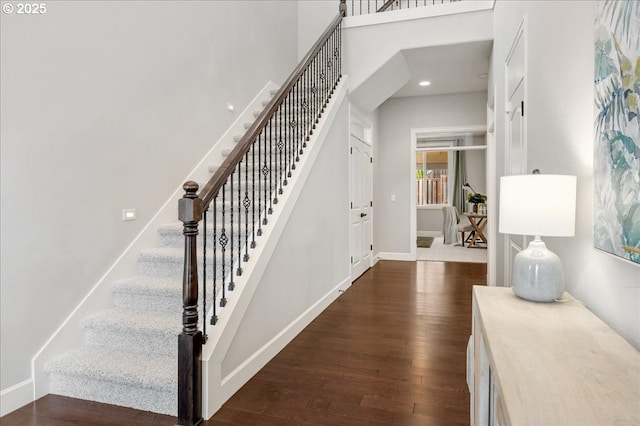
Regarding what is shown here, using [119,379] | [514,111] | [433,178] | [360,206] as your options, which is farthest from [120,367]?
[433,178]

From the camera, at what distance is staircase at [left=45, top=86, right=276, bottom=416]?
212 centimetres

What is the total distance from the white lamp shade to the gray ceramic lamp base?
0.12 m

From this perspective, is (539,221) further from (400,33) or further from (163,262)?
Answer: (400,33)

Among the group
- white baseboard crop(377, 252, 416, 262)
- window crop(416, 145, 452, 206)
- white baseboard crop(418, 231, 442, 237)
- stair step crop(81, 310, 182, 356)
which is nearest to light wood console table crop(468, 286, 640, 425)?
stair step crop(81, 310, 182, 356)

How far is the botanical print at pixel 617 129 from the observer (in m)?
1.10

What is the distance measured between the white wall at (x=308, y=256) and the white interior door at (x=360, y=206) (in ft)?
1.17

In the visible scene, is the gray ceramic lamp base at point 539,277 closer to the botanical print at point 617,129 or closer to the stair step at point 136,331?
the botanical print at point 617,129

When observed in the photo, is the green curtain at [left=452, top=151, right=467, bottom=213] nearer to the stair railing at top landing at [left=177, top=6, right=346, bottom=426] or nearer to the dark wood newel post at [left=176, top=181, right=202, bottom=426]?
the stair railing at top landing at [left=177, top=6, right=346, bottom=426]

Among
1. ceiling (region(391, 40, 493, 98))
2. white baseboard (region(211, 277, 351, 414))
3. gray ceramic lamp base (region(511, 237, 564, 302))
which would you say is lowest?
white baseboard (region(211, 277, 351, 414))

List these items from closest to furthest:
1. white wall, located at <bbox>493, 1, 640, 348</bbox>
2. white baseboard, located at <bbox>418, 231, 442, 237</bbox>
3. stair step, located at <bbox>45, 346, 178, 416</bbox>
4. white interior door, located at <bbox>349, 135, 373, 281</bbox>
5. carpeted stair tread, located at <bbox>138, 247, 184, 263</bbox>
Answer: white wall, located at <bbox>493, 1, 640, 348</bbox>, stair step, located at <bbox>45, 346, 178, 416</bbox>, carpeted stair tread, located at <bbox>138, 247, 184, 263</bbox>, white interior door, located at <bbox>349, 135, 373, 281</bbox>, white baseboard, located at <bbox>418, 231, 442, 237</bbox>

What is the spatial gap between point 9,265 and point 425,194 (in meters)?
10.3

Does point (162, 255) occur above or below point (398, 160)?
below

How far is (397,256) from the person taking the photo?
279 inches

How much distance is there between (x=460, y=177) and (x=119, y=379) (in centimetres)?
980
